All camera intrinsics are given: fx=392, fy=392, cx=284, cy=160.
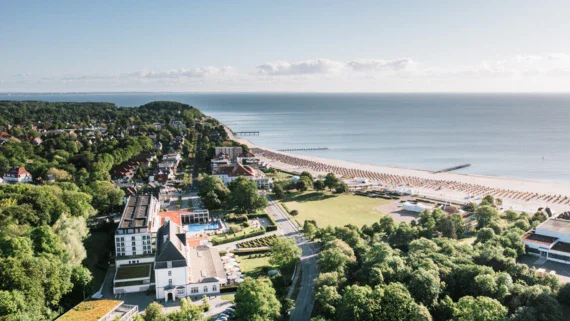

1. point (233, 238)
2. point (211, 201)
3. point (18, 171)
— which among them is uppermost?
point (18, 171)

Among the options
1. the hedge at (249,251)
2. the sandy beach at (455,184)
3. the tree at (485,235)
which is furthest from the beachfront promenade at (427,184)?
the hedge at (249,251)

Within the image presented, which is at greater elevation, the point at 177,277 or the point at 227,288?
the point at 177,277

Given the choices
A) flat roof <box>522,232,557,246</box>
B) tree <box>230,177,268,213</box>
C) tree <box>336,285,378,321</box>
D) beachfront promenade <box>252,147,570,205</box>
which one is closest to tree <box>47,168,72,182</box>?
tree <box>230,177,268,213</box>

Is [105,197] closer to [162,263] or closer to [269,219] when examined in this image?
[269,219]

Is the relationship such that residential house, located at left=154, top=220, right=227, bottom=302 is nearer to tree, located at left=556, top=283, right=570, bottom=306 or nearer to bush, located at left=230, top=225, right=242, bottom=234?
bush, located at left=230, top=225, right=242, bottom=234

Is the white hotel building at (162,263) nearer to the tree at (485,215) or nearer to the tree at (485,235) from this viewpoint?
the tree at (485,235)

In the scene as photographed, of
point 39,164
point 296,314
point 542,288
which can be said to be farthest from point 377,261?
point 39,164

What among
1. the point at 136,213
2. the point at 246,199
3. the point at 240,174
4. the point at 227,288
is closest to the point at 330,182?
the point at 240,174

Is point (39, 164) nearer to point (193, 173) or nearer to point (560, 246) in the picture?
point (193, 173)
